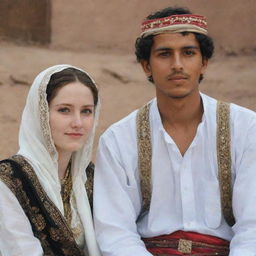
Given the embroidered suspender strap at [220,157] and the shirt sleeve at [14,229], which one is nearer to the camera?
the shirt sleeve at [14,229]

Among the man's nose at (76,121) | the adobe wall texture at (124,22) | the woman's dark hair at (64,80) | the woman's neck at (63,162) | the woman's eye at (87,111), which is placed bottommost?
the woman's neck at (63,162)

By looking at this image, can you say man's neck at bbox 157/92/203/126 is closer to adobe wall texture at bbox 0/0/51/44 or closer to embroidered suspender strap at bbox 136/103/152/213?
embroidered suspender strap at bbox 136/103/152/213

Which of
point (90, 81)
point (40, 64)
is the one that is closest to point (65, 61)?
point (40, 64)

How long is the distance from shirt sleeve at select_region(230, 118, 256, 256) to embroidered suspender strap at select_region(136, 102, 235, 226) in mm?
61

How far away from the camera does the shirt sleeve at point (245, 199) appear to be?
14.7ft

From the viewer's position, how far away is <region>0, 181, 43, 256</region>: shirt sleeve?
444 centimetres

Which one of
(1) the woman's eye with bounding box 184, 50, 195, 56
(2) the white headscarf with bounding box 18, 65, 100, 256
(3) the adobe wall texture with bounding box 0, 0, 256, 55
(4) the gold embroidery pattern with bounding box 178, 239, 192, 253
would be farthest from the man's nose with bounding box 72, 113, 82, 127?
(3) the adobe wall texture with bounding box 0, 0, 256, 55

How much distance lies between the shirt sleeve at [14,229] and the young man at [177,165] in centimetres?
38

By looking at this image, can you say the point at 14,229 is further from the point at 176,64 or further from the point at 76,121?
the point at 176,64

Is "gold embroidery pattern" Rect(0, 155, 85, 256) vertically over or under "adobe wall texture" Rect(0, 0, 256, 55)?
under

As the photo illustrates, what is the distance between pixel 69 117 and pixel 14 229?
2.02 ft

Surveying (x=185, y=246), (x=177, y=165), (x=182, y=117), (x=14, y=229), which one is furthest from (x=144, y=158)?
(x=14, y=229)

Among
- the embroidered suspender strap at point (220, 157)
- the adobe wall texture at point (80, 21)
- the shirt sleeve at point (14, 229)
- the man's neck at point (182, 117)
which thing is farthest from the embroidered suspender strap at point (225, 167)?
the adobe wall texture at point (80, 21)

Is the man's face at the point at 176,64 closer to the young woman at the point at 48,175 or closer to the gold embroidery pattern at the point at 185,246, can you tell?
the young woman at the point at 48,175
